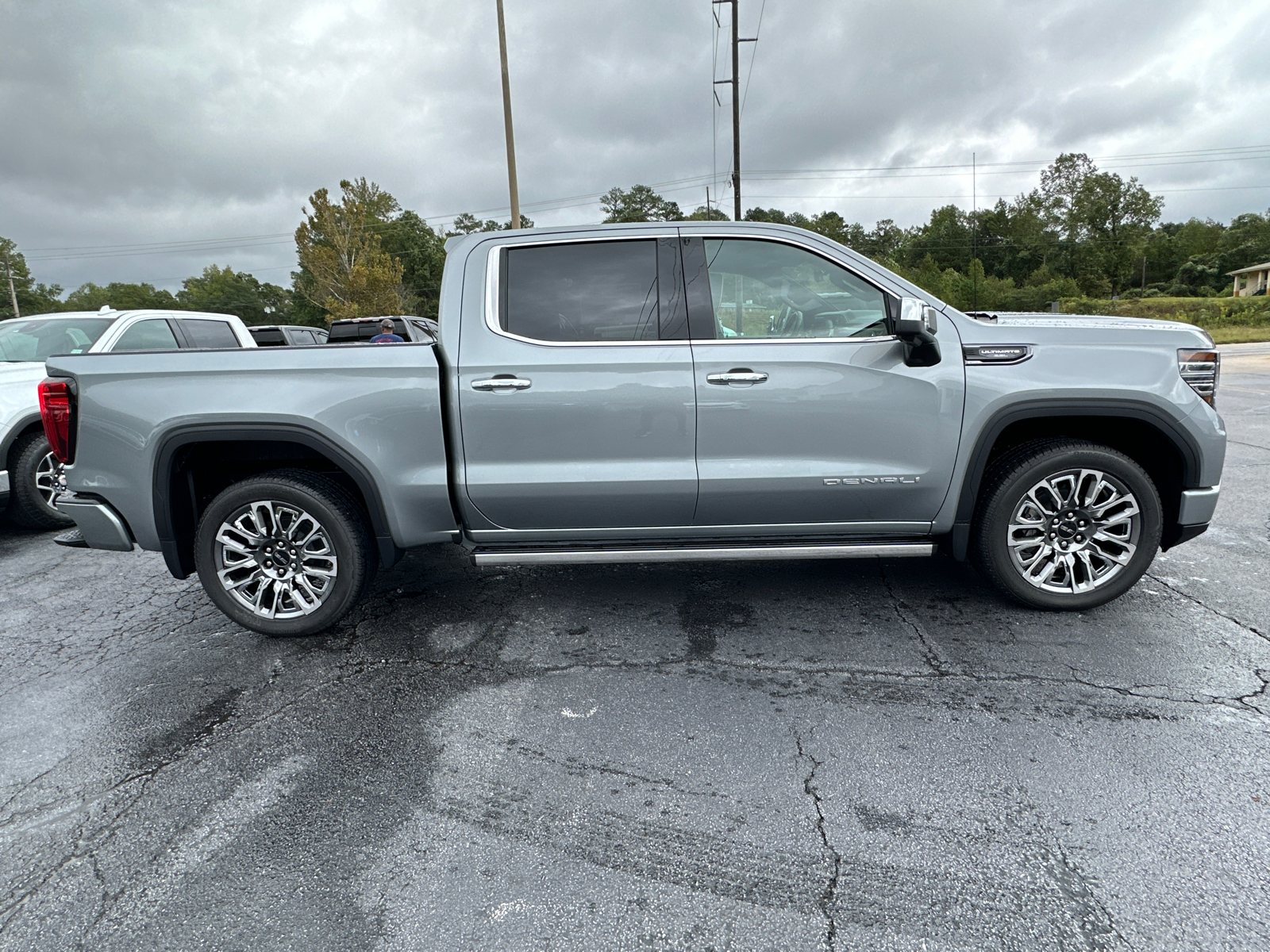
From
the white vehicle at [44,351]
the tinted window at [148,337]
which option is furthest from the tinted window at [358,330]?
the tinted window at [148,337]

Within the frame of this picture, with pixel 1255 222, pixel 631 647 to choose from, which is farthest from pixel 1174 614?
pixel 1255 222

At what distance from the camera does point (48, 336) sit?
264 inches

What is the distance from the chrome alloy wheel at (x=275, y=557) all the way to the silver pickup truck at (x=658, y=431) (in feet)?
0.05

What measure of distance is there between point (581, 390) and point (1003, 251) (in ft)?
325

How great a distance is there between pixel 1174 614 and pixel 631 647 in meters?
2.79

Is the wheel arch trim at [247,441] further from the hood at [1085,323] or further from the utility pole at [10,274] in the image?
the utility pole at [10,274]

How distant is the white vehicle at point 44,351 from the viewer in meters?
5.77

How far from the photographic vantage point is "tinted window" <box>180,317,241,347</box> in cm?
756

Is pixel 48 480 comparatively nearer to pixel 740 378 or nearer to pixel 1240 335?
pixel 740 378

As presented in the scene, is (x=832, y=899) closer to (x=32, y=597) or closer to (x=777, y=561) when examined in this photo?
(x=777, y=561)

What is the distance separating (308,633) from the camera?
147 inches

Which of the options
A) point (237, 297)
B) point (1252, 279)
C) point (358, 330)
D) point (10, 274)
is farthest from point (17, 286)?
point (1252, 279)

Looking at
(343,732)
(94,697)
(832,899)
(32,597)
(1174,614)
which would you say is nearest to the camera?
(832,899)

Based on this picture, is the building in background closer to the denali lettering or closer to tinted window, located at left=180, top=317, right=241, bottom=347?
the denali lettering
